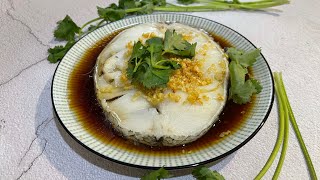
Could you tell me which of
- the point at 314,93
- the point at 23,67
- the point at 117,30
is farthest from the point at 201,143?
the point at 23,67

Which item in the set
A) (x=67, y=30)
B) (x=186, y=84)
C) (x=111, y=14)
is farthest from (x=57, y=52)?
(x=186, y=84)

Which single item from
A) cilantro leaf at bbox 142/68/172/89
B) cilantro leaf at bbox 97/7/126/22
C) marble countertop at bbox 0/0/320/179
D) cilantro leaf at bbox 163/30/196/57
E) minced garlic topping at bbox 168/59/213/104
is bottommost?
marble countertop at bbox 0/0/320/179

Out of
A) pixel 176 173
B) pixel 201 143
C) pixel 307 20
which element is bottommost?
pixel 176 173

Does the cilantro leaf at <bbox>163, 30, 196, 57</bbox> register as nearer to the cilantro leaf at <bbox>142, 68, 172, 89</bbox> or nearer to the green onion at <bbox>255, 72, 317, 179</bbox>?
the cilantro leaf at <bbox>142, 68, 172, 89</bbox>

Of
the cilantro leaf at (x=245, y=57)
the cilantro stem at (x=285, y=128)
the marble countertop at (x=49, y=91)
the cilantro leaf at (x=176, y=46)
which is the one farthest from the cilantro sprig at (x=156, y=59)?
the cilantro stem at (x=285, y=128)

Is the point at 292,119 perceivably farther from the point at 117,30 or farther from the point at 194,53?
the point at 117,30

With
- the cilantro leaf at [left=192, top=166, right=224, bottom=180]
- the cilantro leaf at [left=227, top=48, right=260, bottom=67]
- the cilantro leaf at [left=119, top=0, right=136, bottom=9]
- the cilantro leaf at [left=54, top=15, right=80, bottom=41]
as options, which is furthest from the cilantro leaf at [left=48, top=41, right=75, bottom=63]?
the cilantro leaf at [left=192, top=166, right=224, bottom=180]

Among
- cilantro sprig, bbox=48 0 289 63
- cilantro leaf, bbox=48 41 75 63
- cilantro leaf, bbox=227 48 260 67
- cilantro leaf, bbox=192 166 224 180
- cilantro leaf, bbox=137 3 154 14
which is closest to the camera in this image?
cilantro leaf, bbox=192 166 224 180
